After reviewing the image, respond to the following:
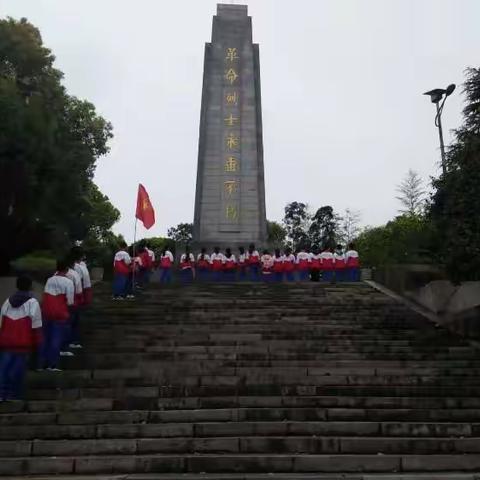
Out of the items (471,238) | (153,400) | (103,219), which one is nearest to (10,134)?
(153,400)

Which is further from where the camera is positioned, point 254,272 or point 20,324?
point 254,272

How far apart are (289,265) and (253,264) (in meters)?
0.98

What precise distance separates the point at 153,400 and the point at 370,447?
7.51 feet

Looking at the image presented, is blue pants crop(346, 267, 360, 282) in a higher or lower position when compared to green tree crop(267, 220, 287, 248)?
lower

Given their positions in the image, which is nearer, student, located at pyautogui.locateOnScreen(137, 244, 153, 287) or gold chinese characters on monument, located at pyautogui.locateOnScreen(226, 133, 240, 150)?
student, located at pyautogui.locateOnScreen(137, 244, 153, 287)

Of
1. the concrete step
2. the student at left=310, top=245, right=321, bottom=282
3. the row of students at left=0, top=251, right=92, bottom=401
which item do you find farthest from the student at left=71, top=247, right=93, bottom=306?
the student at left=310, top=245, right=321, bottom=282

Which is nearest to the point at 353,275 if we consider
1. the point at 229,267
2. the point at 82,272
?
the point at 229,267

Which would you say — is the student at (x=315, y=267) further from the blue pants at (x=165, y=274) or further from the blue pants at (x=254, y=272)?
the blue pants at (x=165, y=274)

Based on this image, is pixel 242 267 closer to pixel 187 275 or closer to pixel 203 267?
pixel 203 267

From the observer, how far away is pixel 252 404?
6.34 m

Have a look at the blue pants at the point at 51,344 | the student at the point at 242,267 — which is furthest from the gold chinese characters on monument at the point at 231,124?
the blue pants at the point at 51,344

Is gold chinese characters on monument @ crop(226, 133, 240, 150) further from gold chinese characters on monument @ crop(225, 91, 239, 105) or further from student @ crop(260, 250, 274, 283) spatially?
student @ crop(260, 250, 274, 283)

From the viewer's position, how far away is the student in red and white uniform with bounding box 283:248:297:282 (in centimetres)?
1581

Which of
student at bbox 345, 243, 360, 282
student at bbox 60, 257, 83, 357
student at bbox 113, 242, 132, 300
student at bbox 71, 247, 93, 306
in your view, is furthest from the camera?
student at bbox 345, 243, 360, 282
